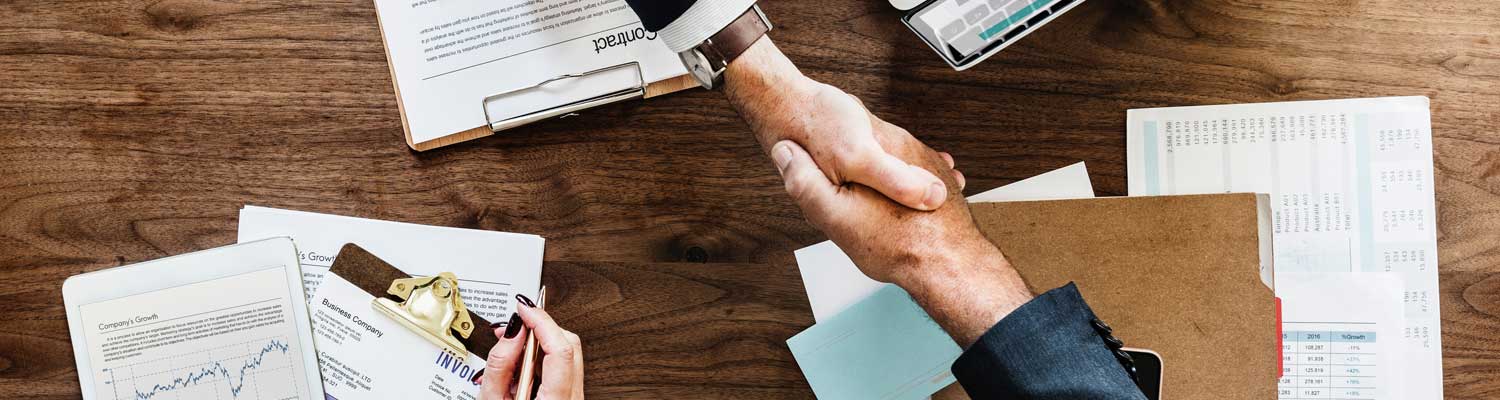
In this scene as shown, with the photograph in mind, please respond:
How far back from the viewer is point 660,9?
757 mm

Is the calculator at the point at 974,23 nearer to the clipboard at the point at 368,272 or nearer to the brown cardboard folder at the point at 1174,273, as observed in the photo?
the brown cardboard folder at the point at 1174,273

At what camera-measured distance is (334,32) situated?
964mm

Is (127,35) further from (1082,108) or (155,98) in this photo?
(1082,108)

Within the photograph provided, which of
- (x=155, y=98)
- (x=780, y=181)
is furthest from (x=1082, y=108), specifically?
(x=155, y=98)

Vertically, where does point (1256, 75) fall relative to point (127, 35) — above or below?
below

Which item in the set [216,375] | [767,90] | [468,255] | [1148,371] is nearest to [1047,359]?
[1148,371]

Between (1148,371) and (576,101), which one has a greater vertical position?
(576,101)

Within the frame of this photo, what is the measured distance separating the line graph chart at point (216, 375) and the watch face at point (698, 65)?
562 millimetres

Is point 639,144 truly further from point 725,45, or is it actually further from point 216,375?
point 216,375

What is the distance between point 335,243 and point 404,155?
0.13 metres

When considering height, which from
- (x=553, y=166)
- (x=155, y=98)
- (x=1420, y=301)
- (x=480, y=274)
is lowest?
(x=1420, y=301)

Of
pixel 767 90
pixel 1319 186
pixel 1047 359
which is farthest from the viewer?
pixel 1319 186

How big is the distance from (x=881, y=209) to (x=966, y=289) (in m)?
0.10

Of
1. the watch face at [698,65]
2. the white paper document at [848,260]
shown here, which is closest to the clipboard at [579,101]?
the watch face at [698,65]
